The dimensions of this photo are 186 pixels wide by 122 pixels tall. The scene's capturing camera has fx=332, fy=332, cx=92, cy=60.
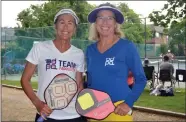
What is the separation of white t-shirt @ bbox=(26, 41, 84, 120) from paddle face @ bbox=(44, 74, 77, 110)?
31mm

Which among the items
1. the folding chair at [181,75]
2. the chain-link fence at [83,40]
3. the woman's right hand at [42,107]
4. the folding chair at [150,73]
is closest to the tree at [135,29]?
the chain-link fence at [83,40]

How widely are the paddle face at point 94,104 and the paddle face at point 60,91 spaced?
0.07 metres

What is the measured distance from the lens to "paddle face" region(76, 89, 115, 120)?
82.7 inches

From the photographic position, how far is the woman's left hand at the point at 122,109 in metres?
2.08

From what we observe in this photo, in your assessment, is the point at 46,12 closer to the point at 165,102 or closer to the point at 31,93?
the point at 165,102

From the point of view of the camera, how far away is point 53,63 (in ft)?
7.09

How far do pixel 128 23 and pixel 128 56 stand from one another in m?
9.70

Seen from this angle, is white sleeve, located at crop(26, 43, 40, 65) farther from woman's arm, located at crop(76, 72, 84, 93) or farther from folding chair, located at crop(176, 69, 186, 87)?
folding chair, located at crop(176, 69, 186, 87)

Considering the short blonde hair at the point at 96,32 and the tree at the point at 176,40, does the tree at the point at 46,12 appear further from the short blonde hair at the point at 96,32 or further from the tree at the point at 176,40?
the short blonde hair at the point at 96,32

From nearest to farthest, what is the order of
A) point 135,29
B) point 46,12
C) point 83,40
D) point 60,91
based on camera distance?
point 60,91, point 135,29, point 83,40, point 46,12

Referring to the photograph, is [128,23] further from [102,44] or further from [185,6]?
[102,44]

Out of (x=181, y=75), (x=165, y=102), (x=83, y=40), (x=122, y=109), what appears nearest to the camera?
(x=122, y=109)

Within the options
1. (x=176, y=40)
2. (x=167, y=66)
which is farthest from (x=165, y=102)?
(x=176, y=40)

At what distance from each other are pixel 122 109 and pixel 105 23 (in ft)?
1.90
